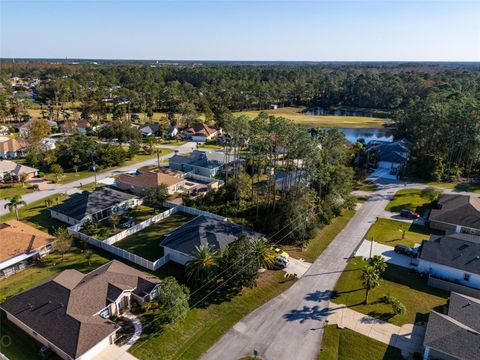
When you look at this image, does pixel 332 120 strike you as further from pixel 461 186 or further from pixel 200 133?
pixel 461 186

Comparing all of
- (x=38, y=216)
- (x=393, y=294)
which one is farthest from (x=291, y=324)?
(x=38, y=216)

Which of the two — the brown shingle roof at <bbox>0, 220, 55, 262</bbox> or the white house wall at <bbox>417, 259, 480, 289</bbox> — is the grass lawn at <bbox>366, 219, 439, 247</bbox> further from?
the brown shingle roof at <bbox>0, 220, 55, 262</bbox>

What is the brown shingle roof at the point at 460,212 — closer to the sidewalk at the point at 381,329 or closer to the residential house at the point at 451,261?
the residential house at the point at 451,261

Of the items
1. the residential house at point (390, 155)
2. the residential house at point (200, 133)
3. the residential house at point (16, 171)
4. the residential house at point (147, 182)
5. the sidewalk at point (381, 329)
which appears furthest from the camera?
the residential house at point (200, 133)

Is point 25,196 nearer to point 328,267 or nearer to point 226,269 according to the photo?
point 226,269

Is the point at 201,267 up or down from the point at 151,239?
up

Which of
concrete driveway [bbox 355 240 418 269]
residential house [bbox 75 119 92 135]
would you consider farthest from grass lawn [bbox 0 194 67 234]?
residential house [bbox 75 119 92 135]

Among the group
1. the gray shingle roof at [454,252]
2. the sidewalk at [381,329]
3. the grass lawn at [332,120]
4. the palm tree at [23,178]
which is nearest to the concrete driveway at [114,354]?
the sidewalk at [381,329]
